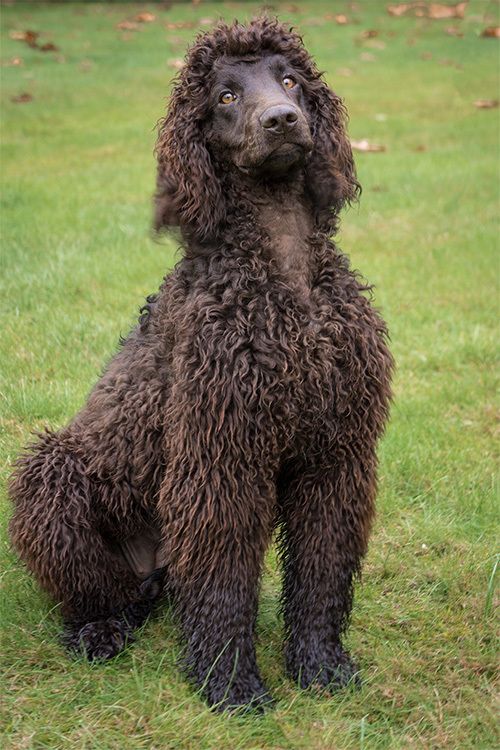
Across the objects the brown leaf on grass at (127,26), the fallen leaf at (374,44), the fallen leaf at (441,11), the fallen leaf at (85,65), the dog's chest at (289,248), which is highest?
the dog's chest at (289,248)

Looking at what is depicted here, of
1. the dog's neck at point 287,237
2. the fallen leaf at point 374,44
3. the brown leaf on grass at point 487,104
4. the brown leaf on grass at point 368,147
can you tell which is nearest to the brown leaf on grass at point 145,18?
the fallen leaf at point 374,44

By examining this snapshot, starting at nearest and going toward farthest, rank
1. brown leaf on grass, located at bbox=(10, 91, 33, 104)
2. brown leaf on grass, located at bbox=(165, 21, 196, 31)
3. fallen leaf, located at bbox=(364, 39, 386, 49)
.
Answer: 1. brown leaf on grass, located at bbox=(10, 91, 33, 104)
2. fallen leaf, located at bbox=(364, 39, 386, 49)
3. brown leaf on grass, located at bbox=(165, 21, 196, 31)

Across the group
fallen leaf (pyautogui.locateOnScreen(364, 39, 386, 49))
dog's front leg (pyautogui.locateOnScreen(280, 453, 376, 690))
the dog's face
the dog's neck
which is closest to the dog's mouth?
the dog's face

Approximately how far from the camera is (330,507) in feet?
10.9

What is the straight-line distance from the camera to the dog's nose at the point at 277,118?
9.53ft

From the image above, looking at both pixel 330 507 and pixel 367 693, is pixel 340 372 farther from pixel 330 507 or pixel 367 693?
pixel 367 693

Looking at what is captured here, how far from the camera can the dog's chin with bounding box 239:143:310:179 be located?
297 cm

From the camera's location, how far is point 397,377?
19.5 ft

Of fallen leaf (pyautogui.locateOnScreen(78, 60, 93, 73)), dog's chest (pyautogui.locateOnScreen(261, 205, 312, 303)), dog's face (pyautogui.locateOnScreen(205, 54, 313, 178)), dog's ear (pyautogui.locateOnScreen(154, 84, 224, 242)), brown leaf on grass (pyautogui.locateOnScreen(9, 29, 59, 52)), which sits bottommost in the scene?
fallen leaf (pyautogui.locateOnScreen(78, 60, 93, 73))

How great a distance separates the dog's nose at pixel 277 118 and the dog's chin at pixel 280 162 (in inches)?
2.3

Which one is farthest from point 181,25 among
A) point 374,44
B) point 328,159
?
point 328,159

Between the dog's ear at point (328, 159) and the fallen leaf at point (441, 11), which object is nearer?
the dog's ear at point (328, 159)

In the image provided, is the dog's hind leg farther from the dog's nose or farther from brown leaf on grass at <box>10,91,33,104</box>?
brown leaf on grass at <box>10,91,33,104</box>

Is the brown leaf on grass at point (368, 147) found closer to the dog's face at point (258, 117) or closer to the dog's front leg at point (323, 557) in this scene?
the dog's face at point (258, 117)
